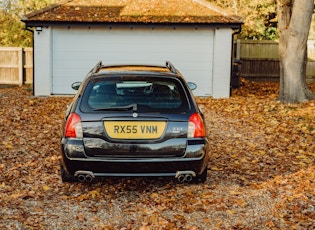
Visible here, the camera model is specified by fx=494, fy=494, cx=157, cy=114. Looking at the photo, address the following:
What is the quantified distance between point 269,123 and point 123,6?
9.71 meters

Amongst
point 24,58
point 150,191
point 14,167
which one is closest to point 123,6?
point 24,58

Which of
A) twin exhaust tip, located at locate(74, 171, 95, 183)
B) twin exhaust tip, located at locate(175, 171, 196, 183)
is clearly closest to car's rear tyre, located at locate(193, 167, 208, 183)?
twin exhaust tip, located at locate(175, 171, 196, 183)

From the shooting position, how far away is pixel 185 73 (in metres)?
18.5

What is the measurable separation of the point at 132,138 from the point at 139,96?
0.58 meters

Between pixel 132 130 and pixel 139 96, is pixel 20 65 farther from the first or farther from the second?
pixel 132 130

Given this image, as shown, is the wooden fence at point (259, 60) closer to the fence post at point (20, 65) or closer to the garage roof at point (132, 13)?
the garage roof at point (132, 13)

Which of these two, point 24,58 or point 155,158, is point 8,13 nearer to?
point 24,58

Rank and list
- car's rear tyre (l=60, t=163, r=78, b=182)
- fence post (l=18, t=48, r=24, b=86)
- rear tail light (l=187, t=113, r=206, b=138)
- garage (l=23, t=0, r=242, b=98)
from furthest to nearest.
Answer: fence post (l=18, t=48, r=24, b=86) → garage (l=23, t=0, r=242, b=98) → car's rear tyre (l=60, t=163, r=78, b=182) → rear tail light (l=187, t=113, r=206, b=138)

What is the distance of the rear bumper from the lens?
5.73 meters

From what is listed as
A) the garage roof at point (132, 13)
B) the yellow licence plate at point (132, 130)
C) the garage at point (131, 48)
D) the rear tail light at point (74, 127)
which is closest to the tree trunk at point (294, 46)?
the garage roof at point (132, 13)

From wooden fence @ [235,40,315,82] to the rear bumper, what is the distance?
1996 centimetres

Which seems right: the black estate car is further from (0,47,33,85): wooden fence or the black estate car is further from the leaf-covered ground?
(0,47,33,85): wooden fence

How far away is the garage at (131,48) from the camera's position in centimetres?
1814

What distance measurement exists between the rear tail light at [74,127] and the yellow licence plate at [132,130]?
31 cm
